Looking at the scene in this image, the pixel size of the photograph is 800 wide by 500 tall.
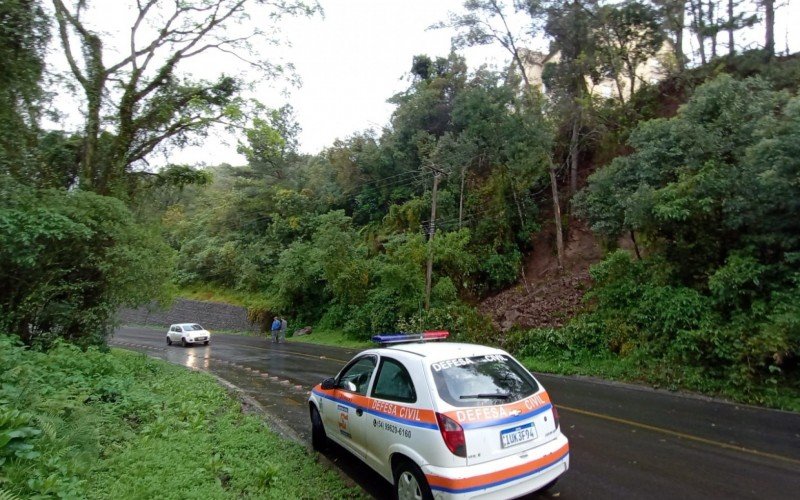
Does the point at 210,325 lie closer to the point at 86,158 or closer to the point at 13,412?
the point at 86,158

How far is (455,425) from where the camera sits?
387 cm

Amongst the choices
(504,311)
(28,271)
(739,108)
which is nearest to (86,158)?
(28,271)

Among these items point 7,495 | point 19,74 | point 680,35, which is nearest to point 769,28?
point 680,35

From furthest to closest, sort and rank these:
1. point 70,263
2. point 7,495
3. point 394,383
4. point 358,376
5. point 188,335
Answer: point 188,335, point 70,263, point 358,376, point 394,383, point 7,495

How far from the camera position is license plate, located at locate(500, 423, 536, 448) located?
4.01 metres

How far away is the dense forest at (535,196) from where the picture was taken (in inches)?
391

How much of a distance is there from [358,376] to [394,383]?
92 centimetres

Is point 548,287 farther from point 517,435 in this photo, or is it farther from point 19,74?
point 19,74

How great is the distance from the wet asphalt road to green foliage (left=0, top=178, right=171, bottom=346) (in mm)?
4589

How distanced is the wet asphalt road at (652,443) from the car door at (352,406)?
0.47 meters

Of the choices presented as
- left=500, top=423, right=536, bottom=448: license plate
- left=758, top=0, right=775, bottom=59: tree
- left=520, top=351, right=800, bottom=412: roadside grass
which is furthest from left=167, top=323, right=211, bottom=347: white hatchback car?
left=758, top=0, right=775, bottom=59: tree

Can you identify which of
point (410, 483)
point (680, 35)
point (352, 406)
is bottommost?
point (410, 483)

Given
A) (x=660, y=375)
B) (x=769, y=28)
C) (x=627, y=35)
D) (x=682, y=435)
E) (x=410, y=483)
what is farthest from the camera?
(x=627, y=35)

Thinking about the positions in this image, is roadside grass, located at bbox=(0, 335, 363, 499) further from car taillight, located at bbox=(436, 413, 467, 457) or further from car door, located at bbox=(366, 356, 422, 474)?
car taillight, located at bbox=(436, 413, 467, 457)
